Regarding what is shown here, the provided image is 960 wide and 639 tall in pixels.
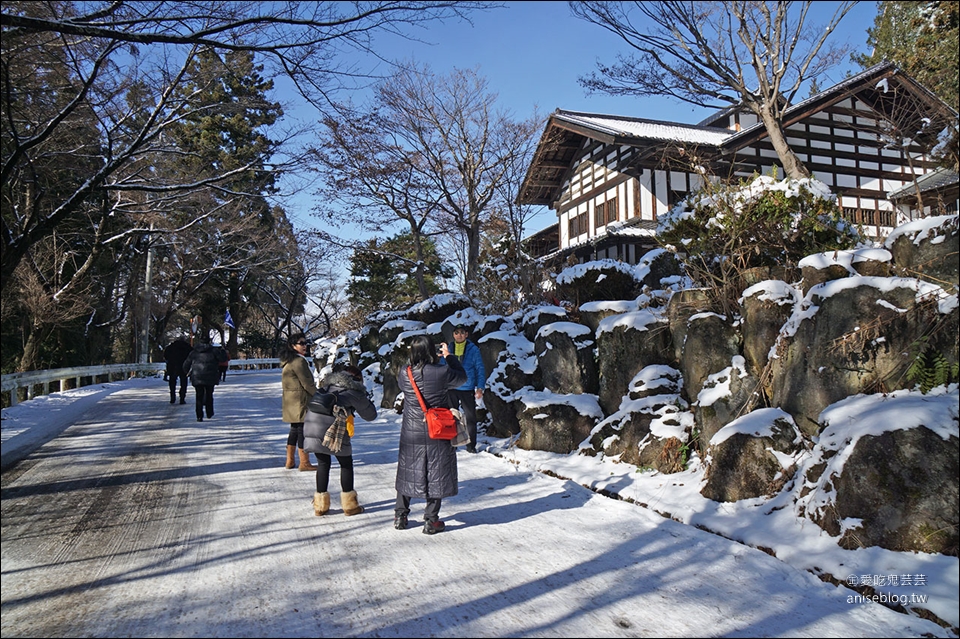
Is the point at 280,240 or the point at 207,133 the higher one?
the point at 207,133

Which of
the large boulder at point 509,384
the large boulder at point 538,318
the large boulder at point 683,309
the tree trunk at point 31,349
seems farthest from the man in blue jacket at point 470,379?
the tree trunk at point 31,349

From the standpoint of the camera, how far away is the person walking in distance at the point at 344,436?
5.70 metres

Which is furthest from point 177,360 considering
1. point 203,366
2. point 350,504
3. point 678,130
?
point 678,130

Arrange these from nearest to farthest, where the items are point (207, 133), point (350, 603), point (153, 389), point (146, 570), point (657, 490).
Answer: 1. point (350, 603)
2. point (146, 570)
3. point (657, 490)
4. point (153, 389)
5. point (207, 133)

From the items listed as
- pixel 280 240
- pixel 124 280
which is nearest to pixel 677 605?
pixel 280 240

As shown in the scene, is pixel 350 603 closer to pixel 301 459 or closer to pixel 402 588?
pixel 402 588

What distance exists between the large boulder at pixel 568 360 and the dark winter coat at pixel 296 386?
3.77 meters

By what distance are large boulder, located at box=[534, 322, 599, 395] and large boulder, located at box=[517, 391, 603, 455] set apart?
23 centimetres

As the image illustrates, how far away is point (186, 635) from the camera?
3.38 meters

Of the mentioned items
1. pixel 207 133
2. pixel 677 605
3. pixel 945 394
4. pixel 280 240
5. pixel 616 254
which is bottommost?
pixel 677 605

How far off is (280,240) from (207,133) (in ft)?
22.9

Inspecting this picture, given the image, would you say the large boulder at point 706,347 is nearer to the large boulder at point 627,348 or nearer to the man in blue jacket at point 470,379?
the large boulder at point 627,348

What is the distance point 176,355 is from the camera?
1416cm

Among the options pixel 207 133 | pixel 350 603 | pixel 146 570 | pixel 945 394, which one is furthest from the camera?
pixel 207 133
